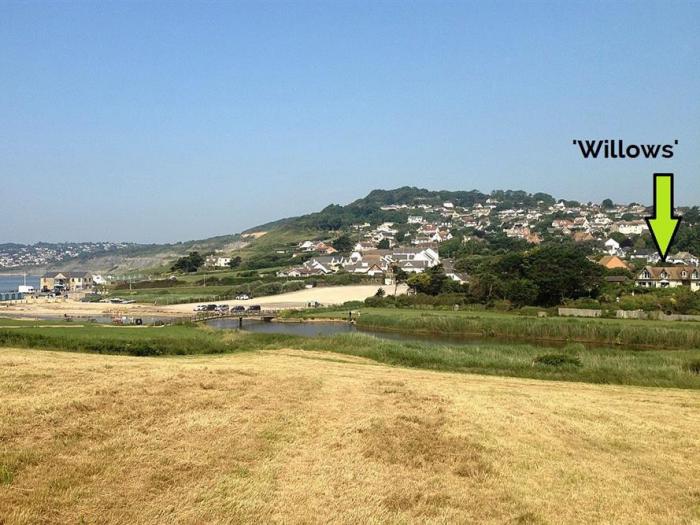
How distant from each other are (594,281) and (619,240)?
80.7m

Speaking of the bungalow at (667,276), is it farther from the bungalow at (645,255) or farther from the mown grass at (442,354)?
the mown grass at (442,354)

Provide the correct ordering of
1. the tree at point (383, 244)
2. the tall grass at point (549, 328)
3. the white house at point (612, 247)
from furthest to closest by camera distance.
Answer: the tree at point (383, 244), the white house at point (612, 247), the tall grass at point (549, 328)

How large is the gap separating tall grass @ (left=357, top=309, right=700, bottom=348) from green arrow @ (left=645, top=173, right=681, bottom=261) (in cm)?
3000

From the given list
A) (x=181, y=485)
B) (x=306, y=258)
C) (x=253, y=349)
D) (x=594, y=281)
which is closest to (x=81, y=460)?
(x=181, y=485)

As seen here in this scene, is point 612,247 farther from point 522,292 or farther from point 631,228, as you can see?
point 522,292

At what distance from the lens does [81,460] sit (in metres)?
9.16

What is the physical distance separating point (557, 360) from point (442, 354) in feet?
18.9

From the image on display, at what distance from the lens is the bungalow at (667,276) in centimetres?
6906

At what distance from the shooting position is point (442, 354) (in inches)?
1251

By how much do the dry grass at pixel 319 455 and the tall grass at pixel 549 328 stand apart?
92.2 feet

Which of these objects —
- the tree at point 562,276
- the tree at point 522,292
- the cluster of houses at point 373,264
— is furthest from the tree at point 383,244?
the tree at point 522,292

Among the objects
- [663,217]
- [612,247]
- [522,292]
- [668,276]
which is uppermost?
[663,217]

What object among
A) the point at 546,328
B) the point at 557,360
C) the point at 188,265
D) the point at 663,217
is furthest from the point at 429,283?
the point at 188,265

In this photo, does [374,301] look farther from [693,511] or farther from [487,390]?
[693,511]
